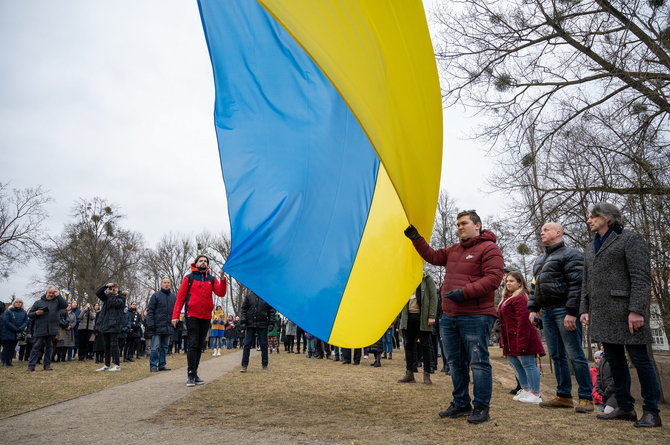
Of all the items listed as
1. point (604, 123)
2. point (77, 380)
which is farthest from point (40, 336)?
point (604, 123)

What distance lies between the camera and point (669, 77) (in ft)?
23.1

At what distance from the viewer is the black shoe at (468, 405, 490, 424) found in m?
4.07

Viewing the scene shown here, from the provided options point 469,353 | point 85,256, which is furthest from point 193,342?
point 85,256

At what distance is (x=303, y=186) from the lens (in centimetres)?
461

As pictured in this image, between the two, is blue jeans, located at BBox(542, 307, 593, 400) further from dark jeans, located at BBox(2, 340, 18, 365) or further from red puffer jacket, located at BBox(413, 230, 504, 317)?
dark jeans, located at BBox(2, 340, 18, 365)

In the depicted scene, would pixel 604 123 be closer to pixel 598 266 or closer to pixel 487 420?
pixel 598 266

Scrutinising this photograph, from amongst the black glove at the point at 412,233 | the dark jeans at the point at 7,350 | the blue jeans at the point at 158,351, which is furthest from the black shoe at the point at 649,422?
the dark jeans at the point at 7,350

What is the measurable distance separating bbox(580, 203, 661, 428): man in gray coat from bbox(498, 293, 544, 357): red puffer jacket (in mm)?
1273

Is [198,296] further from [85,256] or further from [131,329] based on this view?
[85,256]

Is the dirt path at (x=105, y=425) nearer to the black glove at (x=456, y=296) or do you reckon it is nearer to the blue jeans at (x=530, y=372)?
the black glove at (x=456, y=296)

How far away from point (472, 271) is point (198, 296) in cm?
470

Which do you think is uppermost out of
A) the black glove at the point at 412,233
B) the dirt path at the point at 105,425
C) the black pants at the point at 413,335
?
the black glove at the point at 412,233

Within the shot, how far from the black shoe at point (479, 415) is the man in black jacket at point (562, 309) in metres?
1.44

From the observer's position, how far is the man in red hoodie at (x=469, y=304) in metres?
4.13
